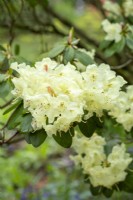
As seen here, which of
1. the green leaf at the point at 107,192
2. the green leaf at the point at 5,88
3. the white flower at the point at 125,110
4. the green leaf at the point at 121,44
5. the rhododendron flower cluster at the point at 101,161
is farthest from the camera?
the green leaf at the point at 121,44

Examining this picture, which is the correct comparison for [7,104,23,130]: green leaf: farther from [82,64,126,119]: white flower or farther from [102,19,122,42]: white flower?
[102,19,122,42]: white flower

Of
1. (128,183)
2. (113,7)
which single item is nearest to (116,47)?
(113,7)

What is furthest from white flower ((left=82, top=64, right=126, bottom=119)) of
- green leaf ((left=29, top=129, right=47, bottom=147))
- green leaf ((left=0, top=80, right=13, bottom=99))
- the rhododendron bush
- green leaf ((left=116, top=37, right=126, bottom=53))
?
green leaf ((left=116, top=37, right=126, bottom=53))

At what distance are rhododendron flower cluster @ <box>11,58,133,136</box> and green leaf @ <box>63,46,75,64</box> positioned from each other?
8.7 inches

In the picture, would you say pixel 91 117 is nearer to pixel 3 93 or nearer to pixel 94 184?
pixel 3 93

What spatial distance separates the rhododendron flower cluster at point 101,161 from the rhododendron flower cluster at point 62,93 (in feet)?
1.22

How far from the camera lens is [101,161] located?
6.33 ft

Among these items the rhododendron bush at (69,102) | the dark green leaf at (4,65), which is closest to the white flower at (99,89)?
the rhododendron bush at (69,102)

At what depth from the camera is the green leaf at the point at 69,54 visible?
181 centimetres

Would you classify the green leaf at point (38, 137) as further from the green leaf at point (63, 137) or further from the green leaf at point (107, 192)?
the green leaf at point (107, 192)

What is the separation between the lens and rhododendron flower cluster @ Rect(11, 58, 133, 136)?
1.45 m

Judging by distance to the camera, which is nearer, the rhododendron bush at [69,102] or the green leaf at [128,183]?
the rhododendron bush at [69,102]

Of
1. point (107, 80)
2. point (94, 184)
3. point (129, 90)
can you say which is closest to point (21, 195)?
point (94, 184)

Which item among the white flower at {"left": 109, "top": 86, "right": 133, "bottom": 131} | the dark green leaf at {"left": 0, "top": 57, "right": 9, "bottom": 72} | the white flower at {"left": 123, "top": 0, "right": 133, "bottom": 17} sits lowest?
the white flower at {"left": 109, "top": 86, "right": 133, "bottom": 131}
